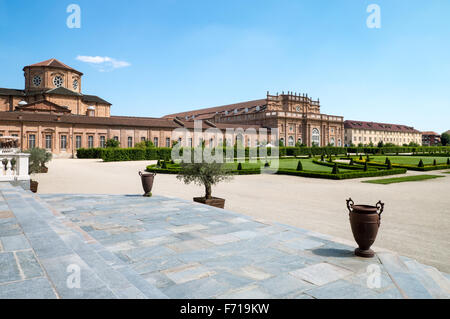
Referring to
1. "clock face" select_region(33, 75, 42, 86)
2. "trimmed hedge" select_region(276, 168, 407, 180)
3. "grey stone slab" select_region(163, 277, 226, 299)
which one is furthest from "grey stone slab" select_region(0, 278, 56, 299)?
"clock face" select_region(33, 75, 42, 86)

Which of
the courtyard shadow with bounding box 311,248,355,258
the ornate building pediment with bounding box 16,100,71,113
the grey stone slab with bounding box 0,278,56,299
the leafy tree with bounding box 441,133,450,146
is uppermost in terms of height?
the ornate building pediment with bounding box 16,100,71,113

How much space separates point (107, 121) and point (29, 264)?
42.5 metres

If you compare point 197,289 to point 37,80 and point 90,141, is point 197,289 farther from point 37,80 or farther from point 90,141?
point 37,80

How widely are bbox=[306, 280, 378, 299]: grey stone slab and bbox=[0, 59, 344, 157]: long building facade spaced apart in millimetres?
41867

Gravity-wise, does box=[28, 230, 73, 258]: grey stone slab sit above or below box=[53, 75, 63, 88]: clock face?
below

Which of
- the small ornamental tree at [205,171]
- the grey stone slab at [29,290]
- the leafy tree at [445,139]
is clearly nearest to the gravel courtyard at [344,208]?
the small ornamental tree at [205,171]

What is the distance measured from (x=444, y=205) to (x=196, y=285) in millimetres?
9493

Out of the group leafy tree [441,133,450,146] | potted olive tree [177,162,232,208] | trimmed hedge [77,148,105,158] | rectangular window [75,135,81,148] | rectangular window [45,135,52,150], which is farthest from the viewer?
leafy tree [441,133,450,146]

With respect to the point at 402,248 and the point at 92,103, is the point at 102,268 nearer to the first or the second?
the point at 402,248

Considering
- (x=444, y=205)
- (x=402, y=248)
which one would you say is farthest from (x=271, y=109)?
(x=402, y=248)

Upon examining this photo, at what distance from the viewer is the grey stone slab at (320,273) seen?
3696mm

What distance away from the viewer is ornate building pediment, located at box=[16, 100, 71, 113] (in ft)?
143

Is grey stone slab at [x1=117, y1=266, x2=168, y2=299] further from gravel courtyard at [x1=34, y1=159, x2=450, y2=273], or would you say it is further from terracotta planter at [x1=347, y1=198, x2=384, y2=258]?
gravel courtyard at [x1=34, y1=159, x2=450, y2=273]

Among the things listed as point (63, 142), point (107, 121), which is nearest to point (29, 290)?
point (63, 142)
